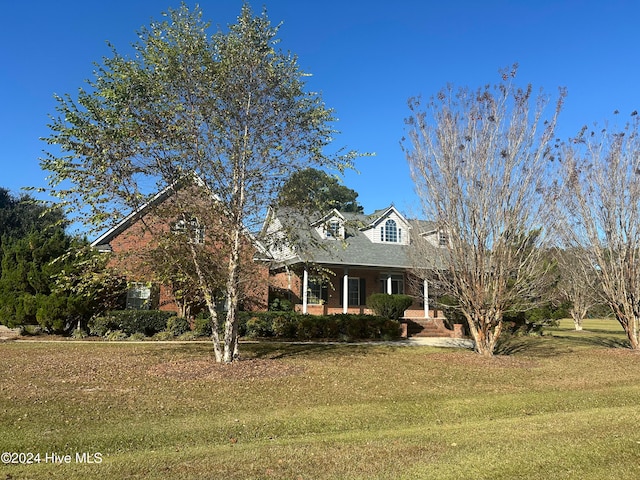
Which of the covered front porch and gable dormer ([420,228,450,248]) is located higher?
gable dormer ([420,228,450,248])

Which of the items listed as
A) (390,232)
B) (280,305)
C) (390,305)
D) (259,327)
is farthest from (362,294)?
(259,327)

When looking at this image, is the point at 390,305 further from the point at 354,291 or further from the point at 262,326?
the point at 262,326

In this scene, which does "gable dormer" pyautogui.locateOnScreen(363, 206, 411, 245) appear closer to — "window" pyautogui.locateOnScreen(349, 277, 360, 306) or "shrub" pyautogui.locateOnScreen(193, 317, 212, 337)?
"window" pyautogui.locateOnScreen(349, 277, 360, 306)

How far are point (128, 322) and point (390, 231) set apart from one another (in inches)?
583

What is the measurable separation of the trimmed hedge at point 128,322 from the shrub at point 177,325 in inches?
14.6

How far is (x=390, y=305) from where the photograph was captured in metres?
22.0

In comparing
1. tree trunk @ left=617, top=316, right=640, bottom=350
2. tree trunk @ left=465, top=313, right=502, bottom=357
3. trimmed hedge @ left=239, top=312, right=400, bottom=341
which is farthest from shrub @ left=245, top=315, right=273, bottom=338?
tree trunk @ left=617, top=316, right=640, bottom=350

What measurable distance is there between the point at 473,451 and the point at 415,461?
0.81 meters

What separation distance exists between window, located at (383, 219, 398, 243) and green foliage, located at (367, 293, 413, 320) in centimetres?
543

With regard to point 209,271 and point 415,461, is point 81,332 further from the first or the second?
point 415,461

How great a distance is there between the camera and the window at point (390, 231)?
88.9 ft

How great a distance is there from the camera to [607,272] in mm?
17922

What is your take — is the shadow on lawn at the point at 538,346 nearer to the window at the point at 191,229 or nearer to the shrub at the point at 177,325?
the window at the point at 191,229

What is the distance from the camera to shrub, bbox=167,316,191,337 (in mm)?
18250
